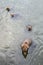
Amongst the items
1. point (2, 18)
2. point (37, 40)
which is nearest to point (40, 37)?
point (37, 40)

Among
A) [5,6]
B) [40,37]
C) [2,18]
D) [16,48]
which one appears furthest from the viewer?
[5,6]

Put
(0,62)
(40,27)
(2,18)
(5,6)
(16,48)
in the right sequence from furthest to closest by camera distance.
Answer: (5,6) → (2,18) → (40,27) → (16,48) → (0,62)

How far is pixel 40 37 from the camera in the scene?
320 cm

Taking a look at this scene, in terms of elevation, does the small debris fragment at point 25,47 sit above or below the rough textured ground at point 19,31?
above

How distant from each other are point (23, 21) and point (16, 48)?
83 centimetres

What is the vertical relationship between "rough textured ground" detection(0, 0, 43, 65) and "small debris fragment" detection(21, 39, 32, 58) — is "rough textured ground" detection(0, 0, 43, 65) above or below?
below

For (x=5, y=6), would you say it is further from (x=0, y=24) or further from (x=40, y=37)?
(x=40, y=37)

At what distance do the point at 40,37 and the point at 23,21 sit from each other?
62cm

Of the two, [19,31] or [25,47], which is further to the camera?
[19,31]

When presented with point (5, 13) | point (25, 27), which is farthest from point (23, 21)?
point (5, 13)

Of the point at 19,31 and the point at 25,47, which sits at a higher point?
the point at 25,47

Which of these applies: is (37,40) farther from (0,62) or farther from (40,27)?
(0,62)

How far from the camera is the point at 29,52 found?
2.88 m

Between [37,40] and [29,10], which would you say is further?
[29,10]
